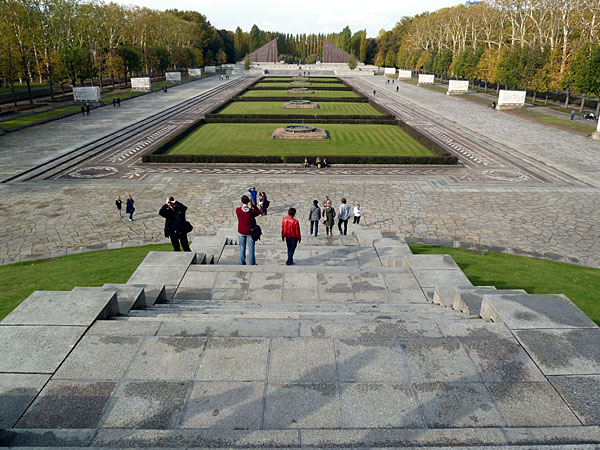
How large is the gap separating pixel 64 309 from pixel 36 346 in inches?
30.3

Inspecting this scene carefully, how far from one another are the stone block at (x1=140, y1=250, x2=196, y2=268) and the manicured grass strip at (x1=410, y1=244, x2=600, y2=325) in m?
6.74

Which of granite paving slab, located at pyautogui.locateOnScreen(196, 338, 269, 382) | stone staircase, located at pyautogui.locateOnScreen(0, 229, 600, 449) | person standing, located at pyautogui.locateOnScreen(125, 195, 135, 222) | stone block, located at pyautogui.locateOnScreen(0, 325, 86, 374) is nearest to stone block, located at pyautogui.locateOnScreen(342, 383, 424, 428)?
stone staircase, located at pyautogui.locateOnScreen(0, 229, 600, 449)

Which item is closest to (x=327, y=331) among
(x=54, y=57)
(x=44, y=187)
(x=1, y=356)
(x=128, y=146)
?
(x=1, y=356)

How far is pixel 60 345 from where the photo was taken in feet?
16.3

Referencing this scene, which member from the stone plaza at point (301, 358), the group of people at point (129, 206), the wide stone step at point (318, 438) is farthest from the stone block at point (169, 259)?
the group of people at point (129, 206)

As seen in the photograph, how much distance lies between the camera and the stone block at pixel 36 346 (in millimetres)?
4591

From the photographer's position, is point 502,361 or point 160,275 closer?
point 502,361

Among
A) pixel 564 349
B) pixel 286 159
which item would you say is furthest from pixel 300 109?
pixel 564 349

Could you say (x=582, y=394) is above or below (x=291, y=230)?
above

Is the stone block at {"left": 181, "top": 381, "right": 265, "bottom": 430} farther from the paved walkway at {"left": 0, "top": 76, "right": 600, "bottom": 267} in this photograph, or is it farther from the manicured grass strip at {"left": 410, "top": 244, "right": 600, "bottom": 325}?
the paved walkway at {"left": 0, "top": 76, "right": 600, "bottom": 267}

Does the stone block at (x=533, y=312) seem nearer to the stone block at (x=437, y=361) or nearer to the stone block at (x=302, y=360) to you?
the stone block at (x=437, y=361)

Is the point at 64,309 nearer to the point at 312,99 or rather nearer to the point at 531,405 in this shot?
the point at 531,405

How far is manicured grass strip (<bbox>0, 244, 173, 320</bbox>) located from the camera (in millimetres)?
9055

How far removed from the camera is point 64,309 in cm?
562
